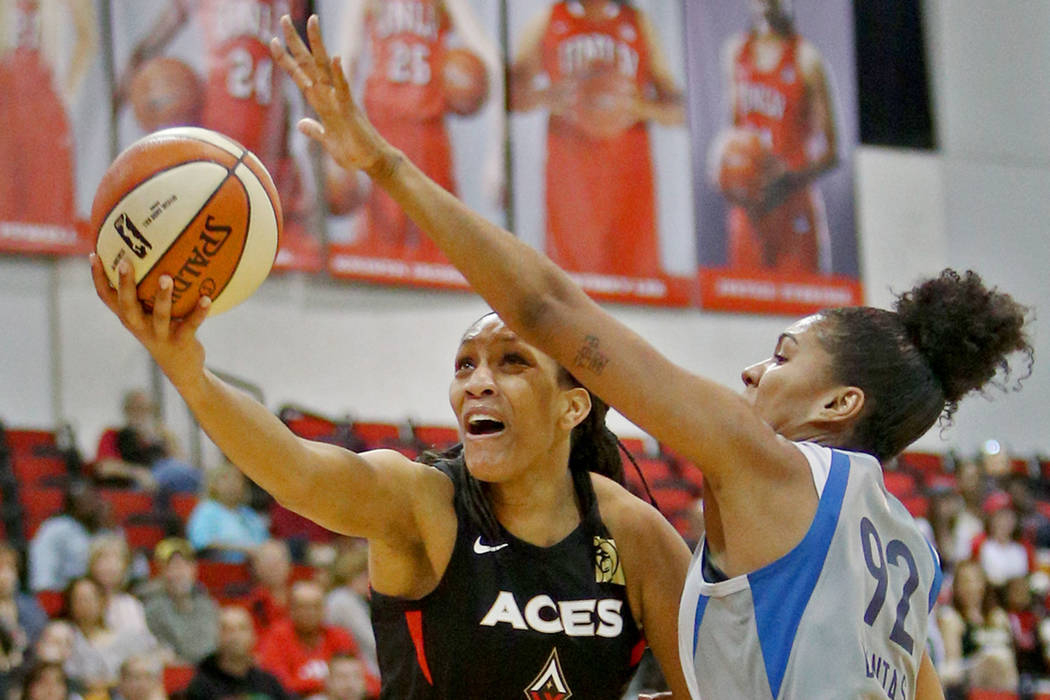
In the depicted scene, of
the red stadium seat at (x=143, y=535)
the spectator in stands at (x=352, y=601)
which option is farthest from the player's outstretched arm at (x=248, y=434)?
the red stadium seat at (x=143, y=535)

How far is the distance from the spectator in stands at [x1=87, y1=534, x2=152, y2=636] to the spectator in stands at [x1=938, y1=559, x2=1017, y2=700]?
488 cm

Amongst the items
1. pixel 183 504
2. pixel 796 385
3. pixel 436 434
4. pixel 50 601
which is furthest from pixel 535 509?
pixel 436 434

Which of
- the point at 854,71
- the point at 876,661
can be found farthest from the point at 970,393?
the point at 854,71

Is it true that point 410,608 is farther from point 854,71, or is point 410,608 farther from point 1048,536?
point 854,71

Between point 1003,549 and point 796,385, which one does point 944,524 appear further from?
point 796,385

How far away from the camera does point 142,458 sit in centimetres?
957

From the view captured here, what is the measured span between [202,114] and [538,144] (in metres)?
2.99

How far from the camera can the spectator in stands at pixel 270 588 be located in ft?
26.0

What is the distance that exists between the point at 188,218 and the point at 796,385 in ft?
3.85

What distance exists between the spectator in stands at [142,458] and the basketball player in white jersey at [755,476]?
7.28 meters

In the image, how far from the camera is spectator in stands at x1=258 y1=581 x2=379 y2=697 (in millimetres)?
7531

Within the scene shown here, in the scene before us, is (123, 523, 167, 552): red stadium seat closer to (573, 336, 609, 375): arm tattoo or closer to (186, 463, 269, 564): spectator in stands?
(186, 463, 269, 564): spectator in stands

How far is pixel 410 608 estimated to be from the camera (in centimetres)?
297

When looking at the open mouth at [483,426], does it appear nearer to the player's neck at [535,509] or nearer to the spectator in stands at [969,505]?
the player's neck at [535,509]
